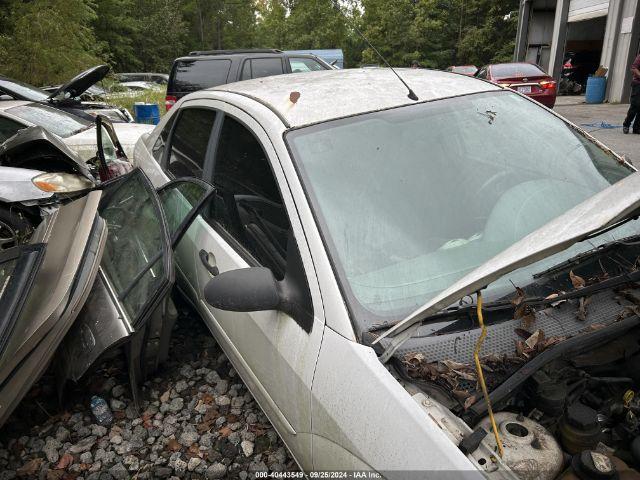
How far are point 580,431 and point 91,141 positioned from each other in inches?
232

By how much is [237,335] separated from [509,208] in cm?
129

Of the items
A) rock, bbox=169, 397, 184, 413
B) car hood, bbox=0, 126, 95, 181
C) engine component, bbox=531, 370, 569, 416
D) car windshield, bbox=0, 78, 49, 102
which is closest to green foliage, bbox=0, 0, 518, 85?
car windshield, bbox=0, 78, 49, 102

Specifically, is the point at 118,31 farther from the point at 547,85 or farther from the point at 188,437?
the point at 188,437

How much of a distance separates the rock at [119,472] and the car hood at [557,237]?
168 cm

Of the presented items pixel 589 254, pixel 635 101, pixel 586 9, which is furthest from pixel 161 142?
pixel 586 9

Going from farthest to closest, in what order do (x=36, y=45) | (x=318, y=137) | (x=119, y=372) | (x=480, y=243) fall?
(x=36, y=45) → (x=119, y=372) → (x=318, y=137) → (x=480, y=243)

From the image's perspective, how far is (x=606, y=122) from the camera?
10.5 meters

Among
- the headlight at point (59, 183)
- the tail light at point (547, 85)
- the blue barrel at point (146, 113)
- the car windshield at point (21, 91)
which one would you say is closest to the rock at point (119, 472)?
the headlight at point (59, 183)

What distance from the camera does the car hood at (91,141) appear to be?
571 centimetres

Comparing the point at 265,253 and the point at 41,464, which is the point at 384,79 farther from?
the point at 41,464

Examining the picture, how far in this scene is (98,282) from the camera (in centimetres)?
255

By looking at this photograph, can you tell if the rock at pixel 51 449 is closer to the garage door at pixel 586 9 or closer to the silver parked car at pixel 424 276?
the silver parked car at pixel 424 276

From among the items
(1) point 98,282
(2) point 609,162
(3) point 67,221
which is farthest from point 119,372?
(2) point 609,162

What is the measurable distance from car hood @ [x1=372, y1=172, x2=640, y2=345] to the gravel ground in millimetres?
1400
